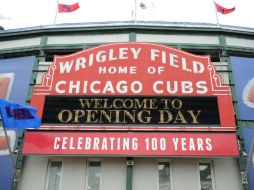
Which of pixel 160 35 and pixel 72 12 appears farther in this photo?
pixel 72 12

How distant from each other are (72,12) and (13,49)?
4.42 metres

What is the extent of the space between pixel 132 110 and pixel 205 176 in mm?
4312

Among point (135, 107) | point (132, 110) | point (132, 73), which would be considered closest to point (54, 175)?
point (132, 110)

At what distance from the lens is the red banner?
15.5 meters

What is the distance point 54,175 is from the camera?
16078 millimetres

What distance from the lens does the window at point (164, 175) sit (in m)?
15.7

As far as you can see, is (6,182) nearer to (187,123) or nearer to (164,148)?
(164,148)

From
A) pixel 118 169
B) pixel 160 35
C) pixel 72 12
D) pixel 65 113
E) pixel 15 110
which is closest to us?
pixel 15 110

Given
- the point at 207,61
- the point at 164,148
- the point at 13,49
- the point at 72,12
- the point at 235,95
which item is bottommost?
the point at 164,148

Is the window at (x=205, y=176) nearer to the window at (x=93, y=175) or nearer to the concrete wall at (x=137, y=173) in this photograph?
the concrete wall at (x=137, y=173)

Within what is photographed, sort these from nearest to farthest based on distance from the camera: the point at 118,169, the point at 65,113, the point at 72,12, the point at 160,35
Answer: the point at 118,169 → the point at 65,113 → the point at 160,35 → the point at 72,12

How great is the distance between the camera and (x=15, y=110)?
1489cm

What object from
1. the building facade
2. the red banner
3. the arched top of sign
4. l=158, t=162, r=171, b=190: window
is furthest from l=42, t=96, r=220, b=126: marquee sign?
l=158, t=162, r=171, b=190: window

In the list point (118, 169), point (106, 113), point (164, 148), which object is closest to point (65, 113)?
point (106, 113)
